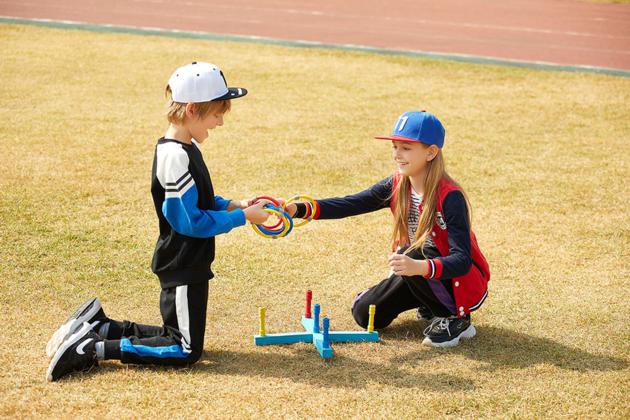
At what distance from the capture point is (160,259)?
16.8 ft

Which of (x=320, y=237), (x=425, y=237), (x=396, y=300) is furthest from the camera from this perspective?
(x=320, y=237)

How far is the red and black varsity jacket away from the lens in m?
5.28

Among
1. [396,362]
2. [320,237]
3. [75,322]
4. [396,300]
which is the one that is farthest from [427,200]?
[75,322]

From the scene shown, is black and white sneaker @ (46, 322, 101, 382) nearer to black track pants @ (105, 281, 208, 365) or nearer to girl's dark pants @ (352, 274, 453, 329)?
black track pants @ (105, 281, 208, 365)

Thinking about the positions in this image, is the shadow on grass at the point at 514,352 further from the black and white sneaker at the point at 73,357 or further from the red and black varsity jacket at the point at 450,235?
the black and white sneaker at the point at 73,357

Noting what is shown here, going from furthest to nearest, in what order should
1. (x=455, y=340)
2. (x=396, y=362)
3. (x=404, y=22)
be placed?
(x=404, y=22) → (x=455, y=340) → (x=396, y=362)

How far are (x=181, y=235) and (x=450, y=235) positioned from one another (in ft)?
5.32

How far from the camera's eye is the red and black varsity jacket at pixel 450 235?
208 inches

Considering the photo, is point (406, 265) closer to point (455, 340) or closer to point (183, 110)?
point (455, 340)

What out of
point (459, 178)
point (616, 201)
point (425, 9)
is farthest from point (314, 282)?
point (425, 9)

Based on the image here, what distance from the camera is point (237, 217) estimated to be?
5031 millimetres

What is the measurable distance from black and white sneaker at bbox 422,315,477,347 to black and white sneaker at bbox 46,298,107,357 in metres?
2.04

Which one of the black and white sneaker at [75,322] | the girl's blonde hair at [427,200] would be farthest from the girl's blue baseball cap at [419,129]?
the black and white sneaker at [75,322]

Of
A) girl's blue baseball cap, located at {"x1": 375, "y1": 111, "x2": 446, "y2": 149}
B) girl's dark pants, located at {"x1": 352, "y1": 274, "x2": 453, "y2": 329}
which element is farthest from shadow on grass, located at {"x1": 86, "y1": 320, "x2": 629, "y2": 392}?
girl's blue baseball cap, located at {"x1": 375, "y1": 111, "x2": 446, "y2": 149}
